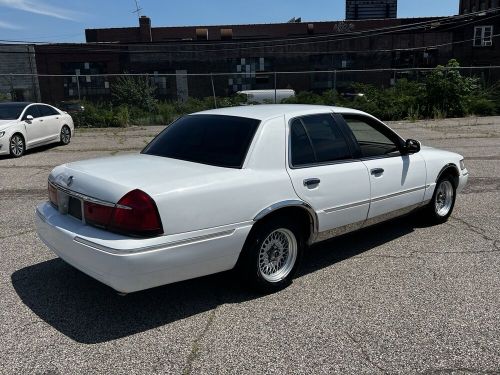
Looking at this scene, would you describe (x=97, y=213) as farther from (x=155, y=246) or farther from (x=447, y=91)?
(x=447, y=91)

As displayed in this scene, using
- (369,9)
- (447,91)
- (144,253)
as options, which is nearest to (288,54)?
(447,91)

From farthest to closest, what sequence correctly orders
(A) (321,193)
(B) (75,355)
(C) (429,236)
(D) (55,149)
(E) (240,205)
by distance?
(D) (55,149)
(C) (429,236)
(A) (321,193)
(E) (240,205)
(B) (75,355)

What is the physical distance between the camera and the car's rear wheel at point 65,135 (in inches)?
599

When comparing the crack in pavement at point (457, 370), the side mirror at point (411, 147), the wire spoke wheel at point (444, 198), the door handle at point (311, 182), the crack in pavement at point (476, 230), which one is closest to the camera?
the crack in pavement at point (457, 370)

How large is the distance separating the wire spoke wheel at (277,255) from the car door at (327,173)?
1.14ft

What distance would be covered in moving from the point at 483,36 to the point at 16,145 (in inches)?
1645

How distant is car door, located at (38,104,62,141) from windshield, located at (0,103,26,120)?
733 millimetres

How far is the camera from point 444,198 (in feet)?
20.7

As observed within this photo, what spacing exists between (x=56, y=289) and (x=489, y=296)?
372cm

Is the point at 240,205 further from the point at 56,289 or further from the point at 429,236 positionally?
the point at 429,236

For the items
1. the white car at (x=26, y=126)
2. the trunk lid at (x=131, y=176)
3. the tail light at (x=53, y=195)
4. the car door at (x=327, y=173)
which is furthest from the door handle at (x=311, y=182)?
the white car at (x=26, y=126)

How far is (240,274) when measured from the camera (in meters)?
4.02

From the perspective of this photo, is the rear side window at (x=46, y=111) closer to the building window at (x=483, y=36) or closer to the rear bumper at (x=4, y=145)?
the rear bumper at (x=4, y=145)

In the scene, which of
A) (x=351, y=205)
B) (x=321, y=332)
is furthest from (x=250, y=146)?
(x=321, y=332)
